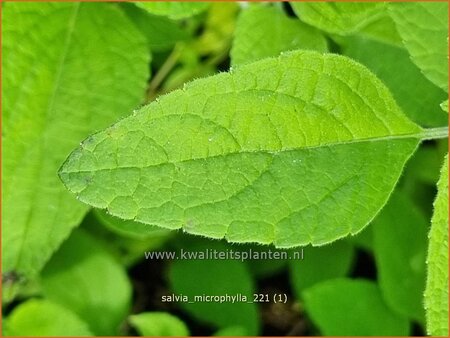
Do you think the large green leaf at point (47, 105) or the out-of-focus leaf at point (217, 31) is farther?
the out-of-focus leaf at point (217, 31)

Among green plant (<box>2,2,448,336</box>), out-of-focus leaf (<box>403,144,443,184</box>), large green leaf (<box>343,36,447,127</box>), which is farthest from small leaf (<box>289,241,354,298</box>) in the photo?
large green leaf (<box>343,36,447,127</box>)

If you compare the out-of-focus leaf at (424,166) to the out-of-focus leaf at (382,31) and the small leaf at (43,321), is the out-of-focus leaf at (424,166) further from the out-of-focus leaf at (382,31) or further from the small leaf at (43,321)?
the small leaf at (43,321)

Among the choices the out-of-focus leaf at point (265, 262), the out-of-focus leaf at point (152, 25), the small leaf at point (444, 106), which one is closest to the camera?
the small leaf at point (444, 106)

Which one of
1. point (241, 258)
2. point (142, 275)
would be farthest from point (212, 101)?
point (142, 275)

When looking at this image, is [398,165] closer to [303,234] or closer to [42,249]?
[303,234]

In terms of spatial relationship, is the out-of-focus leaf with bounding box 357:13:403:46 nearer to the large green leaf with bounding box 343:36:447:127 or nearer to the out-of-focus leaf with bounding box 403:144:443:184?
the large green leaf with bounding box 343:36:447:127

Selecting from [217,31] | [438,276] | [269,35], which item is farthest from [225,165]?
[217,31]

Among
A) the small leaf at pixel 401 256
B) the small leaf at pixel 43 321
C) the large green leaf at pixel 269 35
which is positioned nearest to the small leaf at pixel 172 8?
the large green leaf at pixel 269 35
